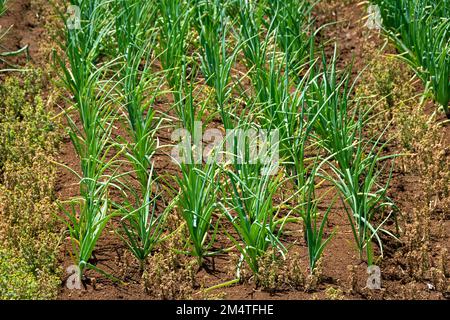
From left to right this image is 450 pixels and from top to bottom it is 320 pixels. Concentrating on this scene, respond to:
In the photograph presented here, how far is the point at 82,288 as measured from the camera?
15.7 feet

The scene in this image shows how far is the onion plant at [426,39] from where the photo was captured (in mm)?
5977

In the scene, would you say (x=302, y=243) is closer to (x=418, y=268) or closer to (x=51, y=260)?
(x=418, y=268)

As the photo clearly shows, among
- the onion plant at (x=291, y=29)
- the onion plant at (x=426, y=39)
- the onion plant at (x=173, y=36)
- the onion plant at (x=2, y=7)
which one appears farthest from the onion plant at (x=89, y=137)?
the onion plant at (x=426, y=39)

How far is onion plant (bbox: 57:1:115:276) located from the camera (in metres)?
4.81

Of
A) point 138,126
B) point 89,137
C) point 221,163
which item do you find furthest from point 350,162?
point 89,137

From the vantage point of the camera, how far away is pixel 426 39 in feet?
20.1

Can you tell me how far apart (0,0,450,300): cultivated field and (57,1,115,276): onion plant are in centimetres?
2

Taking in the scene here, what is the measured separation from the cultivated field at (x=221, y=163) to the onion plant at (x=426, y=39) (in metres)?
0.02

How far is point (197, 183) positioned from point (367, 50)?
239cm

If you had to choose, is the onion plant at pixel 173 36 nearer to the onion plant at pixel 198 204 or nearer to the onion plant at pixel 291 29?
the onion plant at pixel 291 29

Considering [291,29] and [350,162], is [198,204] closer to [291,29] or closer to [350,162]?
[350,162]

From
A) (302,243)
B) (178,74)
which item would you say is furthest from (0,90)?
(302,243)
